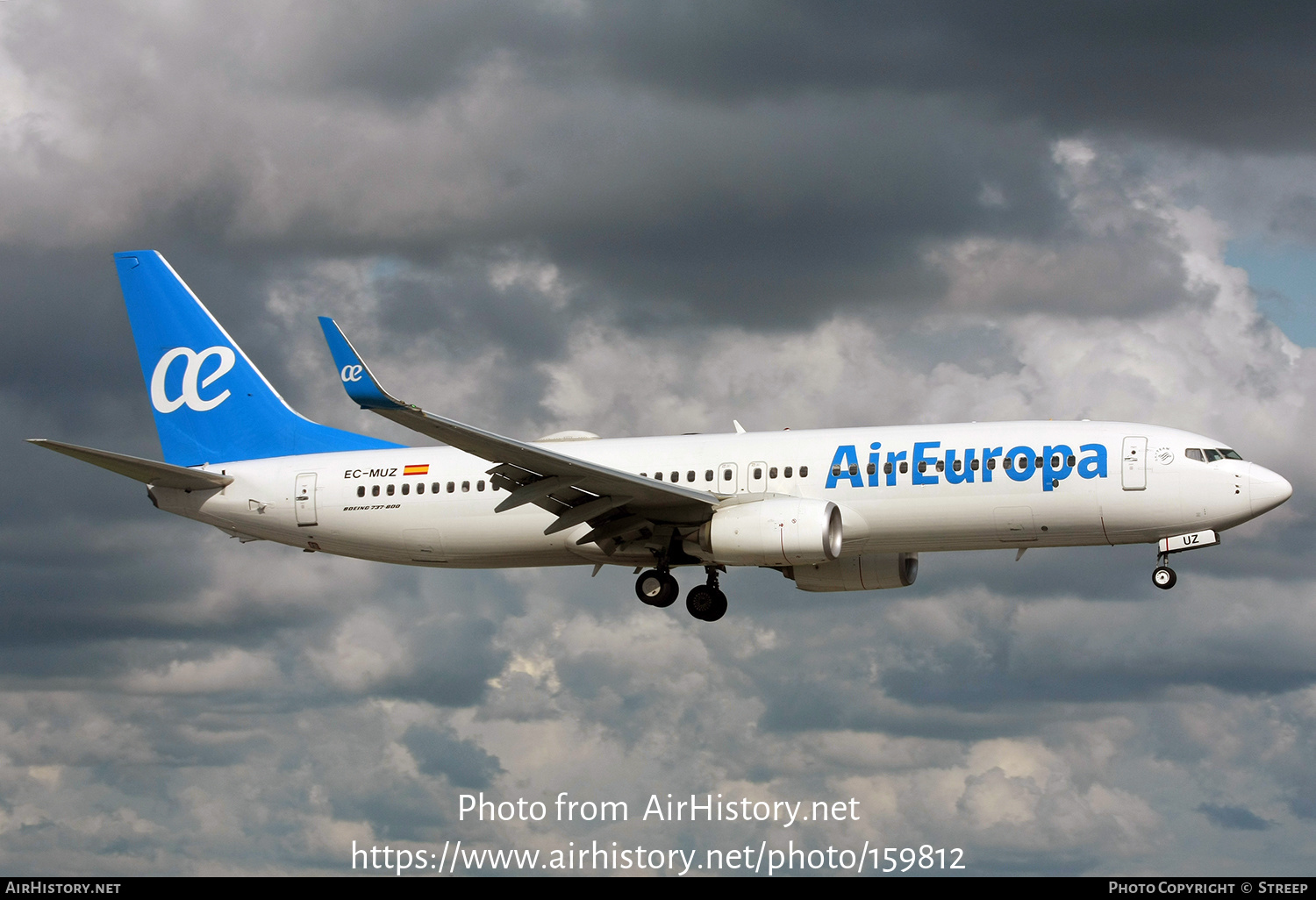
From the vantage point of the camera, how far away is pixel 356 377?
36.5m

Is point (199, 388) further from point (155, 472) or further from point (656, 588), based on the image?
point (656, 588)

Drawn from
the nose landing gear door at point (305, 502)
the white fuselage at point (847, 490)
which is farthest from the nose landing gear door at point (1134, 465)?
the nose landing gear door at point (305, 502)

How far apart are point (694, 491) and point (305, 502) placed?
13334mm

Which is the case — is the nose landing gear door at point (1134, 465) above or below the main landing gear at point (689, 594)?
above

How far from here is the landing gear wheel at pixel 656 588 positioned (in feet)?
150

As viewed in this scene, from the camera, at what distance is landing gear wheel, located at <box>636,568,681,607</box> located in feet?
150

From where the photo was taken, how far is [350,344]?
37.3 m

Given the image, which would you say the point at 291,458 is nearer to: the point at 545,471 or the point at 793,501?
the point at 545,471

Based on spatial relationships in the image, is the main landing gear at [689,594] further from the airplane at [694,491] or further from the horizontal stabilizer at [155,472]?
the horizontal stabilizer at [155,472]

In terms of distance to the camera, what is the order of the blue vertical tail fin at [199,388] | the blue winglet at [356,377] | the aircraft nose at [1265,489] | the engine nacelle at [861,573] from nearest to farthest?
the blue winglet at [356,377]
the aircraft nose at [1265,489]
the engine nacelle at [861,573]
the blue vertical tail fin at [199,388]

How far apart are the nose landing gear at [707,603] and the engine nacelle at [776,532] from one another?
4591 mm

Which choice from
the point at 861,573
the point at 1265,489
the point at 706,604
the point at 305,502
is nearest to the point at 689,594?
the point at 706,604
